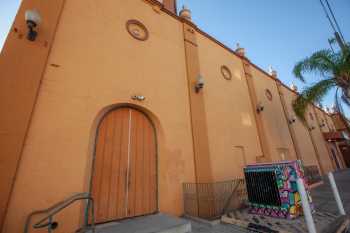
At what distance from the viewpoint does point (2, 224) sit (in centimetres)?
267

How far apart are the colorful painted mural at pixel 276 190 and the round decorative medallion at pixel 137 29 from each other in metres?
6.03

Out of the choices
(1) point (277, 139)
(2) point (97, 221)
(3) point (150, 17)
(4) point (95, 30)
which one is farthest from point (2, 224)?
(1) point (277, 139)

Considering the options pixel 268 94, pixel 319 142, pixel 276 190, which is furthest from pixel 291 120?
pixel 276 190

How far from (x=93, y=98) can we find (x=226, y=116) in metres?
5.68

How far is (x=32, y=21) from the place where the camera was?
3.68 meters

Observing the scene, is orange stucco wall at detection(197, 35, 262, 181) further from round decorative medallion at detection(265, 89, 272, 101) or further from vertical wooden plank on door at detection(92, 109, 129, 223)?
vertical wooden plank on door at detection(92, 109, 129, 223)

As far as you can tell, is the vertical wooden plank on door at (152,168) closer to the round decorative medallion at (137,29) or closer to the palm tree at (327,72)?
the round decorative medallion at (137,29)

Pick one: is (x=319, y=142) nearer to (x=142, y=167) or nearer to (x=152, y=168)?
(x=152, y=168)

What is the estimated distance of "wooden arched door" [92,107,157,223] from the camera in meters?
3.95

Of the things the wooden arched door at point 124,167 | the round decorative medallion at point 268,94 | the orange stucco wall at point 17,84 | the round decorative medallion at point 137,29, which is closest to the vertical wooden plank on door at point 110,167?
the wooden arched door at point 124,167

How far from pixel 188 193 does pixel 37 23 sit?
19.6ft

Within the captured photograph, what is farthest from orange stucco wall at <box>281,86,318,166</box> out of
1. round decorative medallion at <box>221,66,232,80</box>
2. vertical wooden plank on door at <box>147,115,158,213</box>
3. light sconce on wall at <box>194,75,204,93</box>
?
vertical wooden plank on door at <box>147,115,158,213</box>

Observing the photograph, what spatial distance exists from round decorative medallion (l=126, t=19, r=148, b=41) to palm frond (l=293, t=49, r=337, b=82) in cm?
806

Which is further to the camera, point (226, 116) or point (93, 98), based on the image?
point (226, 116)
